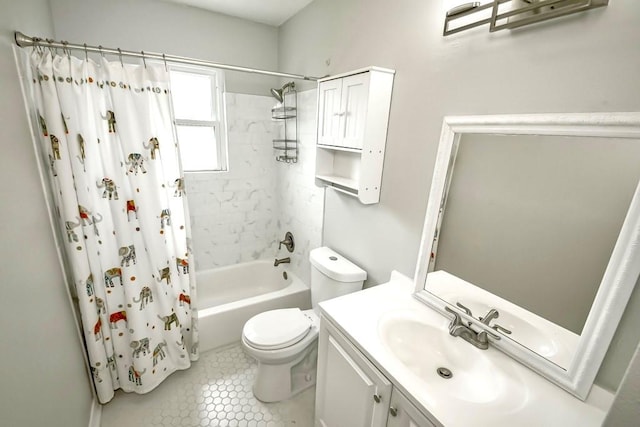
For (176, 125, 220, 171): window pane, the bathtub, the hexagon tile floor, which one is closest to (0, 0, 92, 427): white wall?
the hexagon tile floor

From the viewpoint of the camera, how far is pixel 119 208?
145 cm

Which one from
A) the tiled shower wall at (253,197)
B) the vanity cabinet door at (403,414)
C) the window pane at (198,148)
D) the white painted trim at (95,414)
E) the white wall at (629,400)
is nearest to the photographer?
the white wall at (629,400)

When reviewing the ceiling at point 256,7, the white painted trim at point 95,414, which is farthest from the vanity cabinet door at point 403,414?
the ceiling at point 256,7

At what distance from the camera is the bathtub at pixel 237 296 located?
2008 millimetres

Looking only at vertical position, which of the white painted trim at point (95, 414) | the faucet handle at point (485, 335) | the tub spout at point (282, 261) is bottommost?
the white painted trim at point (95, 414)

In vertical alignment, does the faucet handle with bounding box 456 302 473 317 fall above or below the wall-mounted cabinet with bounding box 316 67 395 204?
below

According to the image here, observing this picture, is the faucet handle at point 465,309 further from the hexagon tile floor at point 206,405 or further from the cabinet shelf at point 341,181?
the hexagon tile floor at point 206,405

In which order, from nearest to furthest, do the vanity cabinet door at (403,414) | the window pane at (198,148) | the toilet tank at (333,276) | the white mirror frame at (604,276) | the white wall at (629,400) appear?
the white wall at (629,400)
the white mirror frame at (604,276)
the vanity cabinet door at (403,414)
the toilet tank at (333,276)
the window pane at (198,148)

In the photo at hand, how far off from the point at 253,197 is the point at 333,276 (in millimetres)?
1371

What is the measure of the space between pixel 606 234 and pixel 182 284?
200 centimetres

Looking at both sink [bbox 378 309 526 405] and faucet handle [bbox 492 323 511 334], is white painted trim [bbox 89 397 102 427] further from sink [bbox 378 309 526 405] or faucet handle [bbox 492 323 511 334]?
faucet handle [bbox 492 323 511 334]

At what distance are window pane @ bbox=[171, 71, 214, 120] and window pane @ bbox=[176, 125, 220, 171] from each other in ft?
0.39

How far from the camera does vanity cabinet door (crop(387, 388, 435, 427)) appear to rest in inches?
31.6

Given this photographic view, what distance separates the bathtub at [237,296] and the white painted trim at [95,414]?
612 mm
